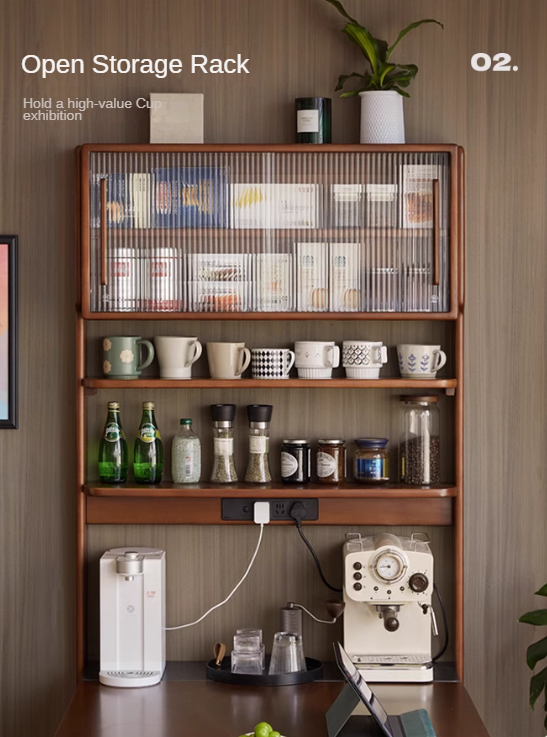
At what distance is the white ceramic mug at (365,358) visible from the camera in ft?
8.50

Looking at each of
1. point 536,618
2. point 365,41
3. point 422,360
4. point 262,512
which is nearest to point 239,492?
point 262,512

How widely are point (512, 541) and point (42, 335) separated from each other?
1515 mm

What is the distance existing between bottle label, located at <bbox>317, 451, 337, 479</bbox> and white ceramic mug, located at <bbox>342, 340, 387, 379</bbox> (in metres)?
0.24

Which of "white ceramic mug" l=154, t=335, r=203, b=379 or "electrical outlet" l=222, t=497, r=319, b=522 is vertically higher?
"white ceramic mug" l=154, t=335, r=203, b=379

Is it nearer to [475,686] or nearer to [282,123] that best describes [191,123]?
[282,123]

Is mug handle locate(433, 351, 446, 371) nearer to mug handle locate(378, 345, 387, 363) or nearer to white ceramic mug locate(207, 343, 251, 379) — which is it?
mug handle locate(378, 345, 387, 363)

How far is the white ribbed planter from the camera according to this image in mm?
2547

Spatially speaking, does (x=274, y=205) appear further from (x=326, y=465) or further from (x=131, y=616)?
(x=131, y=616)

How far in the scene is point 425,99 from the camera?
2670 mm

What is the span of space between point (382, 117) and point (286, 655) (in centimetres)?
150

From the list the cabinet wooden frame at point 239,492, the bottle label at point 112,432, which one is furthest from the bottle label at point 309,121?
the bottle label at point 112,432

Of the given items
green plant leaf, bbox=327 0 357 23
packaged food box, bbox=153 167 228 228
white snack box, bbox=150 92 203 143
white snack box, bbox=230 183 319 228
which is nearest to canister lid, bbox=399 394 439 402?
white snack box, bbox=230 183 319 228

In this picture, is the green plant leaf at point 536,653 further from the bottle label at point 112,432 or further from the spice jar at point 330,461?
the bottle label at point 112,432

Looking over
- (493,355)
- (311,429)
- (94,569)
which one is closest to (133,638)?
(94,569)
